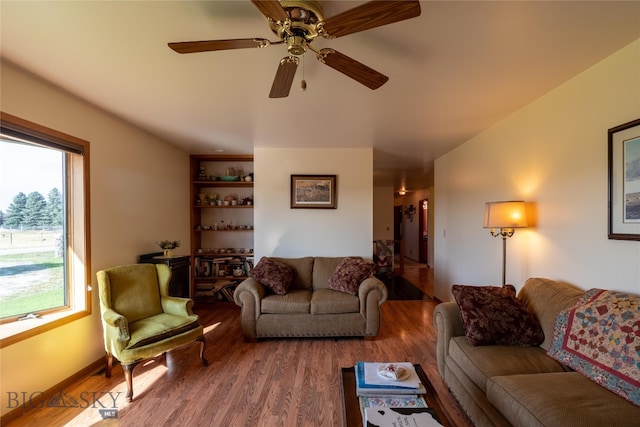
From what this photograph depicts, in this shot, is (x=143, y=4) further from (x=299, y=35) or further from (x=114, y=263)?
(x=114, y=263)

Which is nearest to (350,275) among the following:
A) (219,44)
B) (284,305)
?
(284,305)

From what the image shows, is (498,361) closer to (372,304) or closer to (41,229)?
(372,304)

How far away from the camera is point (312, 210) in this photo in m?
3.95

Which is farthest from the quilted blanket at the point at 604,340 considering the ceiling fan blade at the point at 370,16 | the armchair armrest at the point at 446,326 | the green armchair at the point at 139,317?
the green armchair at the point at 139,317

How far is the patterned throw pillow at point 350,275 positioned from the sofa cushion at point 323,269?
0.11 meters

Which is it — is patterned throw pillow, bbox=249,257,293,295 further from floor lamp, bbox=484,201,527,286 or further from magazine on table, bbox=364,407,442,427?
floor lamp, bbox=484,201,527,286

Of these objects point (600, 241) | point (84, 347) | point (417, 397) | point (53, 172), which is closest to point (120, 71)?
point (53, 172)

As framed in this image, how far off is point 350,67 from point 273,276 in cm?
239

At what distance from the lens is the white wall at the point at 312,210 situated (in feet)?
12.9

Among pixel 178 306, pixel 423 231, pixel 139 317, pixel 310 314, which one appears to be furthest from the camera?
pixel 423 231

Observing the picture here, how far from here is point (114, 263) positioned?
2699 millimetres

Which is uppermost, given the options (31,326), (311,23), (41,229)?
(311,23)

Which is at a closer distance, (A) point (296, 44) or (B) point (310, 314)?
(A) point (296, 44)

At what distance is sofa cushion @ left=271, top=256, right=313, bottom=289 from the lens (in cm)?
349
